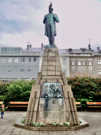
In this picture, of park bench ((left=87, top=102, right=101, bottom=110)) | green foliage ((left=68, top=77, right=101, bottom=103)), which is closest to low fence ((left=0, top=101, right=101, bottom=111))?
park bench ((left=87, top=102, right=101, bottom=110))

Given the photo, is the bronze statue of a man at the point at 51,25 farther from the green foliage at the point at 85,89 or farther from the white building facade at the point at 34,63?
the white building facade at the point at 34,63

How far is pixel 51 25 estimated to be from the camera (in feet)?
43.7

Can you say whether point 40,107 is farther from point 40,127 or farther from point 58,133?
Result: point 58,133

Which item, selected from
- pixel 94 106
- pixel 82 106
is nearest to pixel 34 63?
pixel 82 106

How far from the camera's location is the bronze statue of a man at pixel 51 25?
13.4 meters

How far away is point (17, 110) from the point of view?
2164cm

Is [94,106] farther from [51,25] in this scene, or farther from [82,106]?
[51,25]

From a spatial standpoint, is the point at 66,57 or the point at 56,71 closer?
the point at 56,71

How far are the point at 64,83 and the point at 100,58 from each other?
4827 cm

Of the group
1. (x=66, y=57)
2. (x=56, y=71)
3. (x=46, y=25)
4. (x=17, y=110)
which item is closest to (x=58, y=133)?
(x=56, y=71)

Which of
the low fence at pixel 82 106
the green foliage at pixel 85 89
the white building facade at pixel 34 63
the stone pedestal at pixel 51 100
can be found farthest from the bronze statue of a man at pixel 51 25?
the white building facade at pixel 34 63

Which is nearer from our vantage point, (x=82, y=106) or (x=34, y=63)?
(x=82, y=106)

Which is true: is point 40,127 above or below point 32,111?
below

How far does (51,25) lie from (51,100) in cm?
661
